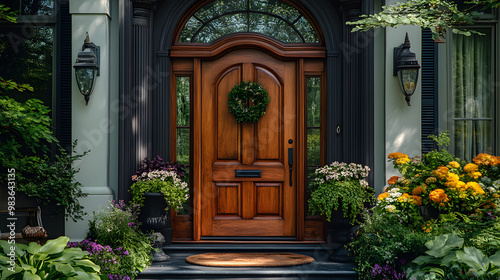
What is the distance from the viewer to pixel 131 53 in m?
6.64

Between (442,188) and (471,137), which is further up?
(471,137)

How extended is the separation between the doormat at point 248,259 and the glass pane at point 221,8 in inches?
121

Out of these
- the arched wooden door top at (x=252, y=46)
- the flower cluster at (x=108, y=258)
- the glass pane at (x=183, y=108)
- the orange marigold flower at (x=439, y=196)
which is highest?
the arched wooden door top at (x=252, y=46)

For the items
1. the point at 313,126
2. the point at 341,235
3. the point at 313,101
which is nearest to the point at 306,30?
the point at 313,101

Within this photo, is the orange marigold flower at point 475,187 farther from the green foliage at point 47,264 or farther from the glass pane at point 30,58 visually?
the glass pane at point 30,58

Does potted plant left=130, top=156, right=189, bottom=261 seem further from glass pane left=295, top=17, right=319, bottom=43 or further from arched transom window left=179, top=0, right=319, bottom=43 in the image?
glass pane left=295, top=17, right=319, bottom=43

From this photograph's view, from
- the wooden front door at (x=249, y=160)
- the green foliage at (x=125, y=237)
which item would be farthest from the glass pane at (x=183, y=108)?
the green foliage at (x=125, y=237)

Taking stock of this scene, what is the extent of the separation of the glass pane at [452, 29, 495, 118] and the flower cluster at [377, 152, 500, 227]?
1.25 meters

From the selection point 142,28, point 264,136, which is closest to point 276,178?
point 264,136

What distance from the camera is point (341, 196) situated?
239 inches

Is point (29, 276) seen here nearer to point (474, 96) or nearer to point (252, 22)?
point (252, 22)

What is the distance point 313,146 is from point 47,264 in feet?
12.2

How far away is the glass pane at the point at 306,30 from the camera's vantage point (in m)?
7.03

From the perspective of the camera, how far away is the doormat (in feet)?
19.2
